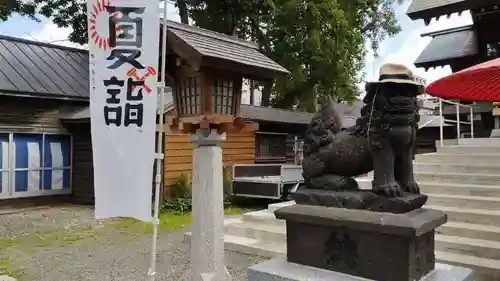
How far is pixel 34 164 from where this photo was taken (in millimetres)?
11859

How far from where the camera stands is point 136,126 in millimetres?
3979

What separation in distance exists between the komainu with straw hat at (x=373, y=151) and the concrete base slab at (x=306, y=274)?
554mm

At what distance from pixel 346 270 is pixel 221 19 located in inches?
666

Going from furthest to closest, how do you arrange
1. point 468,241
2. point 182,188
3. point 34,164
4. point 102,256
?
point 34,164, point 182,188, point 102,256, point 468,241

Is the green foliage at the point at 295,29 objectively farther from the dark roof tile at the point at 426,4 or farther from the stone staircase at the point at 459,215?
the stone staircase at the point at 459,215

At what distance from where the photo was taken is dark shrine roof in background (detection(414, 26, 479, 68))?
38.1ft

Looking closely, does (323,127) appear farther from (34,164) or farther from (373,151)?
(34,164)

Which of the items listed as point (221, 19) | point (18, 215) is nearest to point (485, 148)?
point (18, 215)

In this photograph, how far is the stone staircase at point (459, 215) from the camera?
209 inches

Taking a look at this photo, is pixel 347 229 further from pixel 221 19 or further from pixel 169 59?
pixel 221 19

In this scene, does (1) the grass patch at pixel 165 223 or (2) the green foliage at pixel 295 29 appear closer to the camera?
(1) the grass patch at pixel 165 223

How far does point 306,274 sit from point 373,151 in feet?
3.70

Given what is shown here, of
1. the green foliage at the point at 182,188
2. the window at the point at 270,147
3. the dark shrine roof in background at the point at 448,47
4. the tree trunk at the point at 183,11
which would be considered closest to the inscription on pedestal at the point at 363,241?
the green foliage at the point at 182,188

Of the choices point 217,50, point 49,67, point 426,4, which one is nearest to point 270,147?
point 426,4
